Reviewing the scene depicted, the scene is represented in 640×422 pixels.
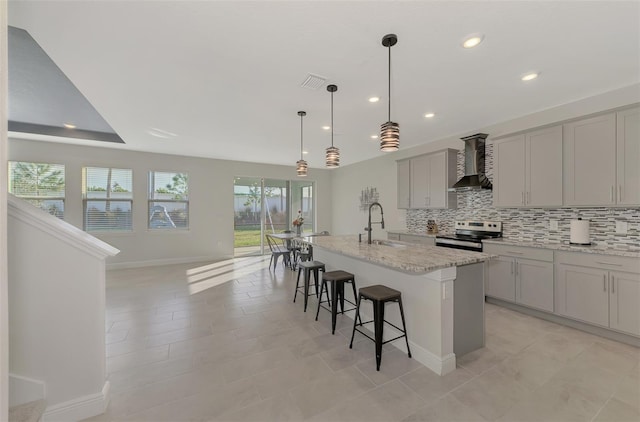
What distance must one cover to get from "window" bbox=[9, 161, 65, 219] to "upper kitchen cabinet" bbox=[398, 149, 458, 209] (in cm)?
714

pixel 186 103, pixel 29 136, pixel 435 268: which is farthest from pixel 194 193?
pixel 435 268

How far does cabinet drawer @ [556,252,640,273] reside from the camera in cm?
255

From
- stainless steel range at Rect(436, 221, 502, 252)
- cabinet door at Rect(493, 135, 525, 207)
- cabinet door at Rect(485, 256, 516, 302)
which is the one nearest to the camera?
cabinet door at Rect(485, 256, 516, 302)

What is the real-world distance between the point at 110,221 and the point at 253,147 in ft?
12.1

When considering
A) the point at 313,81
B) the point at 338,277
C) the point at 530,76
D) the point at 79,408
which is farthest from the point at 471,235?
the point at 79,408

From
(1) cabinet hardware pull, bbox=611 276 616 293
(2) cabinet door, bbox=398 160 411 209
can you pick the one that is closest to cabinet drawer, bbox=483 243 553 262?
(1) cabinet hardware pull, bbox=611 276 616 293

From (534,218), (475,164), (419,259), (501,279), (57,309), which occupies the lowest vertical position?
(501,279)

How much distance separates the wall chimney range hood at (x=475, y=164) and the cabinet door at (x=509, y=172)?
8.9 inches

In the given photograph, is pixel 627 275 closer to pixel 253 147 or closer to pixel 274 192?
pixel 253 147

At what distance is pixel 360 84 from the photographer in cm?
278

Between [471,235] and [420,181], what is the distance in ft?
4.75

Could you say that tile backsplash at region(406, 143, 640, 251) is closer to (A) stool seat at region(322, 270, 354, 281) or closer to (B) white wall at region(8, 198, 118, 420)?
(A) stool seat at region(322, 270, 354, 281)

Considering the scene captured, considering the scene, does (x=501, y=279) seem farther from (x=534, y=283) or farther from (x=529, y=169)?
(x=529, y=169)

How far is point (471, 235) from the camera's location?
412 centimetres
